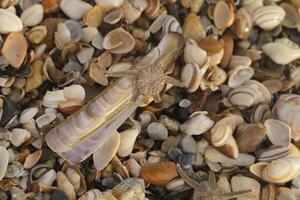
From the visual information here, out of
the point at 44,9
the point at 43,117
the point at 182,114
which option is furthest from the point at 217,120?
the point at 44,9

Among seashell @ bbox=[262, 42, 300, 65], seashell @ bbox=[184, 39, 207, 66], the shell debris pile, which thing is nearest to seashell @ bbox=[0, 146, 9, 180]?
the shell debris pile

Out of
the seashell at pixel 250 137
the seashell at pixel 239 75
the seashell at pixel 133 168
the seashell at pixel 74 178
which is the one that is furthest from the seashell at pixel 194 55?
the seashell at pixel 74 178

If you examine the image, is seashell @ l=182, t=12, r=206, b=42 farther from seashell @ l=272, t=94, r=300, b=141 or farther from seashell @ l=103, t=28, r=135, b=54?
seashell @ l=272, t=94, r=300, b=141

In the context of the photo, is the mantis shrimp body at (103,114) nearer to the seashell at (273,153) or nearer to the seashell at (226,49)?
the seashell at (226,49)

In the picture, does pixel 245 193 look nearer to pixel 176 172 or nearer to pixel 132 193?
pixel 176 172

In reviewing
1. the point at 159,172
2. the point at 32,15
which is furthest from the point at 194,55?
the point at 32,15

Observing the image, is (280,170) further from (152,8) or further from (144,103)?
(152,8)

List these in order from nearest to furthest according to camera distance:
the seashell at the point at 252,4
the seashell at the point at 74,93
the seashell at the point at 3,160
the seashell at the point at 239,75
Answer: the seashell at the point at 3,160, the seashell at the point at 74,93, the seashell at the point at 239,75, the seashell at the point at 252,4
